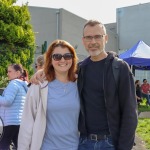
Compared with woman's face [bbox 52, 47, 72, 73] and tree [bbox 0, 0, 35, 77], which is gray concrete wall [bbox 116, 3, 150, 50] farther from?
woman's face [bbox 52, 47, 72, 73]

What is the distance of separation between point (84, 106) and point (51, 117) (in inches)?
12.0

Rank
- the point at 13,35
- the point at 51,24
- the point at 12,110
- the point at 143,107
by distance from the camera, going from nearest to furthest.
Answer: the point at 12,110 → the point at 13,35 → the point at 143,107 → the point at 51,24

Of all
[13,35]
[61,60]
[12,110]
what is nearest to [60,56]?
[61,60]

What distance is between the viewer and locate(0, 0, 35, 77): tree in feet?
44.8

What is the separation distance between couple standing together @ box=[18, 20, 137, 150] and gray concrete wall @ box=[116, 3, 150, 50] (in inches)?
1139

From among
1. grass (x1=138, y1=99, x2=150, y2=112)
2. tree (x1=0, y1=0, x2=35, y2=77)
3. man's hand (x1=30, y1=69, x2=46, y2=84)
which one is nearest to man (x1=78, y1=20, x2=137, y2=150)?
man's hand (x1=30, y1=69, x2=46, y2=84)

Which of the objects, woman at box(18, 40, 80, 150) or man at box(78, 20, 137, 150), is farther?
woman at box(18, 40, 80, 150)

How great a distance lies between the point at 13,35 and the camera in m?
13.8

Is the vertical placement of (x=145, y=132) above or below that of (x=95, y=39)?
below

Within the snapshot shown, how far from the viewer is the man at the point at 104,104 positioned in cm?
279

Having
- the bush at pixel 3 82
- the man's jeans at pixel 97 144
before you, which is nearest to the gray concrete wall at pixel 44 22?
the bush at pixel 3 82

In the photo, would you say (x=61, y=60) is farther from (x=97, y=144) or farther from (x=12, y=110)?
(x=12, y=110)

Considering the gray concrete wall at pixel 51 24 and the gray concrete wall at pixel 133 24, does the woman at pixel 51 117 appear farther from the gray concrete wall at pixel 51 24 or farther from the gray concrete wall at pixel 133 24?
the gray concrete wall at pixel 133 24

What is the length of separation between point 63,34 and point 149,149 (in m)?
20.3
